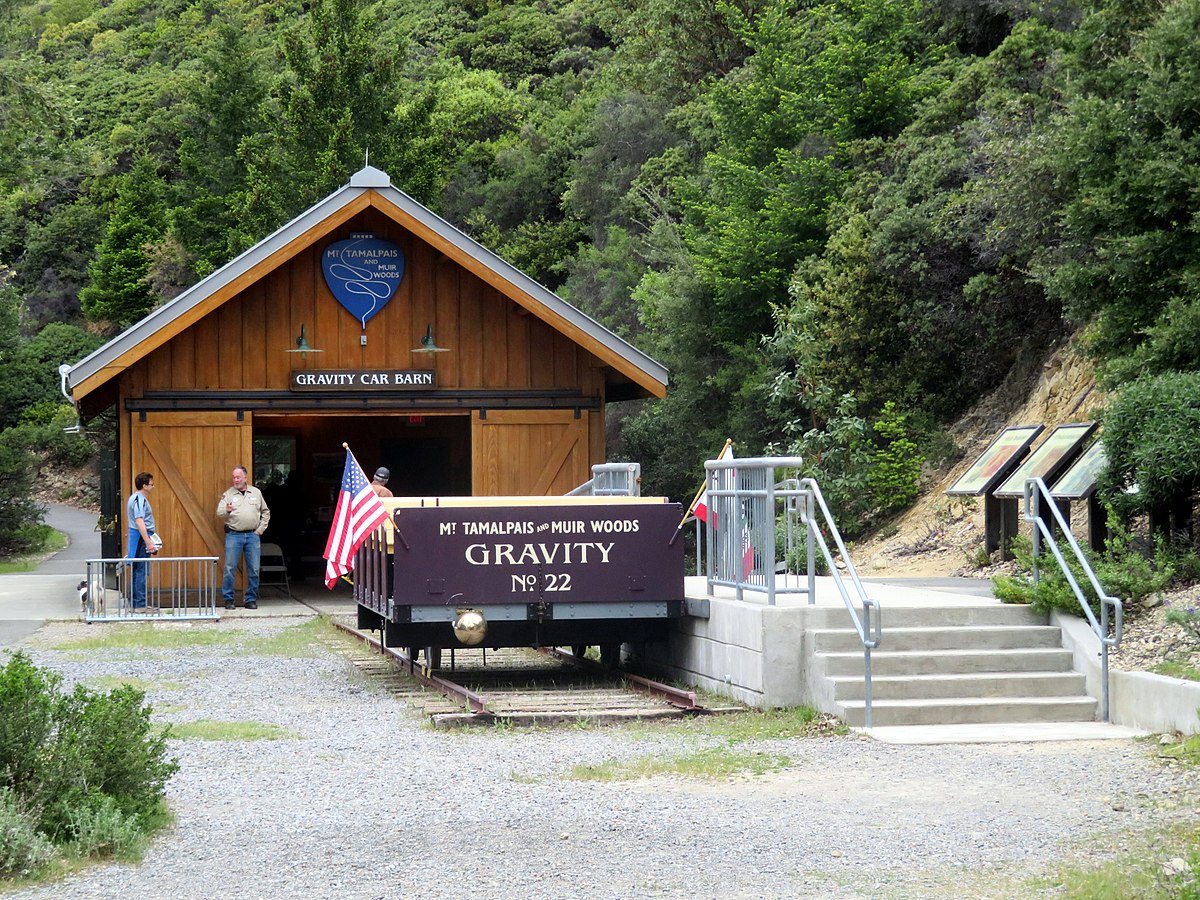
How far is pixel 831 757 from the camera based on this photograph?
30.0ft

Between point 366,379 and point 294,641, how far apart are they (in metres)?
4.92

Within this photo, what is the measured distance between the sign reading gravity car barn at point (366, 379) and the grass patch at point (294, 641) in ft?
11.1

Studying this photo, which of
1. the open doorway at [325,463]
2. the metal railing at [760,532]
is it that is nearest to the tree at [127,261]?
the open doorway at [325,463]

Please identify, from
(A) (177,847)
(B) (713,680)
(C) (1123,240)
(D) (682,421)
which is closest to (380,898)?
(A) (177,847)

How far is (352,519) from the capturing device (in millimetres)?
Answer: 13016

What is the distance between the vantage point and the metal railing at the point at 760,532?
35.4 ft

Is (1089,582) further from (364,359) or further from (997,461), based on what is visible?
(364,359)

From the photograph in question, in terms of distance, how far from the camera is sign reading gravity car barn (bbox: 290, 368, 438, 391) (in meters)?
20.1

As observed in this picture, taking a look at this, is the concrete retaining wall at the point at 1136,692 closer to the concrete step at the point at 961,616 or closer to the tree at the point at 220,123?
the concrete step at the point at 961,616

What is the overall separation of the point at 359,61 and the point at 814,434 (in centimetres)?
2677

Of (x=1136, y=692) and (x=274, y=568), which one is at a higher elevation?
(x=274, y=568)

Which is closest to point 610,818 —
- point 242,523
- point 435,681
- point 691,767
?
point 691,767

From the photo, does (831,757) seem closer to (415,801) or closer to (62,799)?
(415,801)

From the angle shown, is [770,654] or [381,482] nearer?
[770,654]
